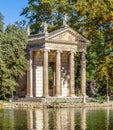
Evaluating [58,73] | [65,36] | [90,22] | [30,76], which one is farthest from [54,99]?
[90,22]

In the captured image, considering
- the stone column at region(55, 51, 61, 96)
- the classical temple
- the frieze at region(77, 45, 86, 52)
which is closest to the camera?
the classical temple

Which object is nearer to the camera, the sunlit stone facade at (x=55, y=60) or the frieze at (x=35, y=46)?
the frieze at (x=35, y=46)

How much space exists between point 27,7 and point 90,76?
1658 centimetres

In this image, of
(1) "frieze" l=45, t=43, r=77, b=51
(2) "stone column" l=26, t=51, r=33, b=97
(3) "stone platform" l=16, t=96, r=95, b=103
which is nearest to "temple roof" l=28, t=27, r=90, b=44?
(1) "frieze" l=45, t=43, r=77, b=51

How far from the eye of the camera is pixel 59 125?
31688 millimetres

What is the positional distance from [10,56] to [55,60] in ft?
59.5

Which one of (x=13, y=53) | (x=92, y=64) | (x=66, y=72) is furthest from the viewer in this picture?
(x=92, y=64)

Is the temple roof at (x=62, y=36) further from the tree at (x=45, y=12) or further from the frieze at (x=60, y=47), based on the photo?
the tree at (x=45, y=12)

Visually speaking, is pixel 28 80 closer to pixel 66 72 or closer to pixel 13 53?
pixel 66 72

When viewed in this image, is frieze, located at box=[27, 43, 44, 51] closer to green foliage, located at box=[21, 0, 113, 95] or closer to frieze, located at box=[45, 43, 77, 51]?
frieze, located at box=[45, 43, 77, 51]

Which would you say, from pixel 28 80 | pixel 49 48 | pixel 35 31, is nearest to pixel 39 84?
pixel 28 80

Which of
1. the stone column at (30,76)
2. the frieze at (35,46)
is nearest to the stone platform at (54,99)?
the stone column at (30,76)

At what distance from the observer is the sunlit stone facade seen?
224ft

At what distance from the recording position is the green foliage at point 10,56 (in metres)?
52.7
